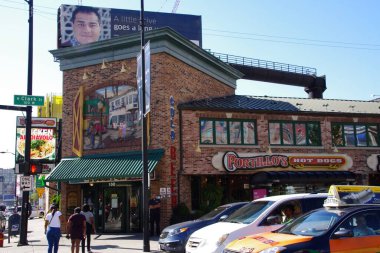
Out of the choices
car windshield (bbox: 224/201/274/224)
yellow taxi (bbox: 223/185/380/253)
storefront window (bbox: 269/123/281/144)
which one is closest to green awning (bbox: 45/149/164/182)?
storefront window (bbox: 269/123/281/144)

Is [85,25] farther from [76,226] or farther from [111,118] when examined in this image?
[76,226]

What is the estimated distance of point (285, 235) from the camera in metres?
7.86

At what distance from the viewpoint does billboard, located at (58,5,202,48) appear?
51.0 meters

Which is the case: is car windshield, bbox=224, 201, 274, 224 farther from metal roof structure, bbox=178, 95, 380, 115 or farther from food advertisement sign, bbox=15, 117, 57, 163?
food advertisement sign, bbox=15, 117, 57, 163

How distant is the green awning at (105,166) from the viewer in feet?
62.8

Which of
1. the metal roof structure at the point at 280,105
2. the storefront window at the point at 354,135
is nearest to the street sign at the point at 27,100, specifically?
the metal roof structure at the point at 280,105

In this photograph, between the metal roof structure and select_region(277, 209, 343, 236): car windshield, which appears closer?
select_region(277, 209, 343, 236): car windshield

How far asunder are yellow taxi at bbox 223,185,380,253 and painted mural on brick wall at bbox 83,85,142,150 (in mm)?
13105

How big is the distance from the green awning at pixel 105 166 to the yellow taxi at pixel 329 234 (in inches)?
425

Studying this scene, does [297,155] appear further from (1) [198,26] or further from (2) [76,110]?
(1) [198,26]

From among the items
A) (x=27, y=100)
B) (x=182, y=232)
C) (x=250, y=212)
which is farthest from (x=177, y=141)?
(x=250, y=212)

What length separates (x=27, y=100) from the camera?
18.2 m

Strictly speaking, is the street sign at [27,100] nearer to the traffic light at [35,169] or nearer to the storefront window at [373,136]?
the traffic light at [35,169]

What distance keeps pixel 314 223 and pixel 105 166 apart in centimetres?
1352
